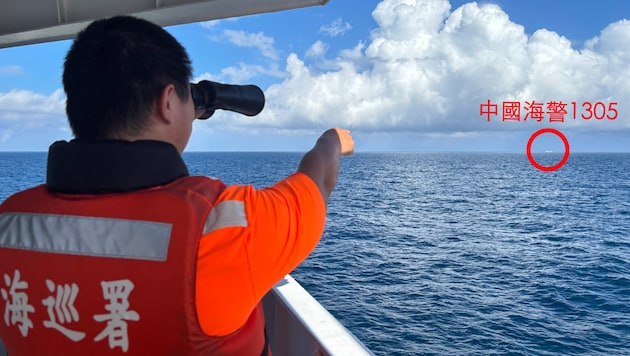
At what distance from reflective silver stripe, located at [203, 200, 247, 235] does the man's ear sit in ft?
0.67

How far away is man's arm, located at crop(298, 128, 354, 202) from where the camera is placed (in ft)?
2.93

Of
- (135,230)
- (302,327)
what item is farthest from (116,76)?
(302,327)

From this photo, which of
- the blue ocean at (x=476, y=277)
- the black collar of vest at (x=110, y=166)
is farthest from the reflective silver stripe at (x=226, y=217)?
the blue ocean at (x=476, y=277)

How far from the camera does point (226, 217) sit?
754 mm

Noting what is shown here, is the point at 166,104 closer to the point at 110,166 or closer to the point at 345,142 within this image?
the point at 110,166

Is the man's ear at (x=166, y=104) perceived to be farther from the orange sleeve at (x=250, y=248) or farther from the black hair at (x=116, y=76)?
the orange sleeve at (x=250, y=248)

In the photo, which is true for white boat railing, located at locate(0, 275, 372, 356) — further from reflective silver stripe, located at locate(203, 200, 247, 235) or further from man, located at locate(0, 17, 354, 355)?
reflective silver stripe, located at locate(203, 200, 247, 235)

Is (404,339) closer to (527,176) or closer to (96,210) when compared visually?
(96,210)

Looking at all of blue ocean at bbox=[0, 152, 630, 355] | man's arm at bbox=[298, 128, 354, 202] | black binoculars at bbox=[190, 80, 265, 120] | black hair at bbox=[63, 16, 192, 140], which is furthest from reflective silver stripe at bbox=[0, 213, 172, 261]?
blue ocean at bbox=[0, 152, 630, 355]

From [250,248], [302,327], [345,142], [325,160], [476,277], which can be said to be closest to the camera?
[250,248]

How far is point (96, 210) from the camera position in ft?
2.54

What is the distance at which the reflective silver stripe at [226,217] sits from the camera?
75 cm

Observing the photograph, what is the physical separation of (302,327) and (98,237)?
153cm

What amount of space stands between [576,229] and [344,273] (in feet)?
70.0
